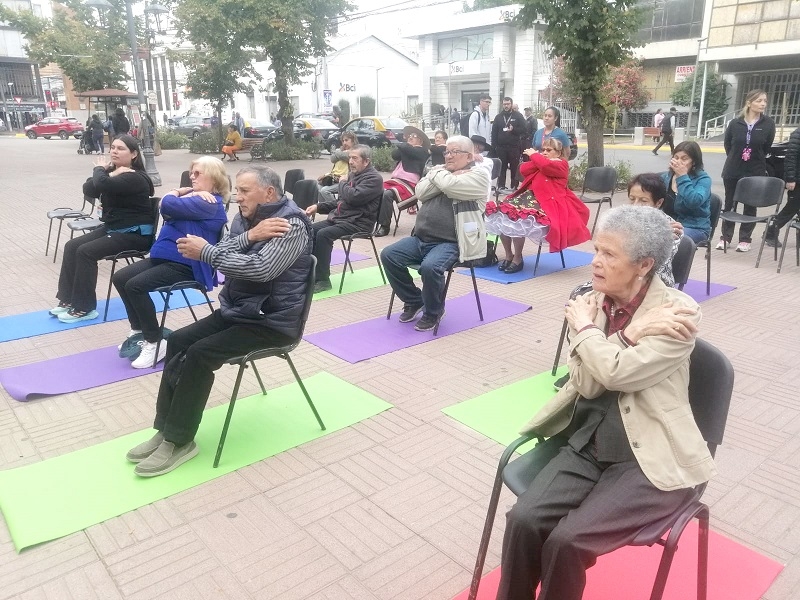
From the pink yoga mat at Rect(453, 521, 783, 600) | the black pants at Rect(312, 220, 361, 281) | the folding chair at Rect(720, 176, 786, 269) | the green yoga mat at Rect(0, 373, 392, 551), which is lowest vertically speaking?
the green yoga mat at Rect(0, 373, 392, 551)

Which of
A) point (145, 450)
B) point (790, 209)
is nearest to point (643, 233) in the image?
point (145, 450)

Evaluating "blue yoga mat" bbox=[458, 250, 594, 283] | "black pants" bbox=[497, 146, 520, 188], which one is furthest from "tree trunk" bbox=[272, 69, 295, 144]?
"blue yoga mat" bbox=[458, 250, 594, 283]

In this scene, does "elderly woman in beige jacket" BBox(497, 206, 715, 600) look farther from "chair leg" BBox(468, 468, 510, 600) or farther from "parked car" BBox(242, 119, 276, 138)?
"parked car" BBox(242, 119, 276, 138)

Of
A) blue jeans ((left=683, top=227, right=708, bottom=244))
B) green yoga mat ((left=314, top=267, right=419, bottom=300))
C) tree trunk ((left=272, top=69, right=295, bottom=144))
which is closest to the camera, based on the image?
blue jeans ((left=683, top=227, right=708, bottom=244))

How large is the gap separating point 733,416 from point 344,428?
2.26m

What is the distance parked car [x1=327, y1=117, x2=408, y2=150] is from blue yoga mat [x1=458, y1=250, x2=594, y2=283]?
1432 cm

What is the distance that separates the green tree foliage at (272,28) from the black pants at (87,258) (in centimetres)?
1389

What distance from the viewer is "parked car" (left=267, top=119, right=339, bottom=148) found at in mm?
23233

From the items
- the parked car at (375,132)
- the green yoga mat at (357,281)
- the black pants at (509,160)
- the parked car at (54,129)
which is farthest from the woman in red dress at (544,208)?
the parked car at (54,129)

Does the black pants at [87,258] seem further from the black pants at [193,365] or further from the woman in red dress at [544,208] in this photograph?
the woman in red dress at [544,208]

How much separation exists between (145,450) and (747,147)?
281 inches

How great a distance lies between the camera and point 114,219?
16.8 feet

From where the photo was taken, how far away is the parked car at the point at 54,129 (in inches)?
1499

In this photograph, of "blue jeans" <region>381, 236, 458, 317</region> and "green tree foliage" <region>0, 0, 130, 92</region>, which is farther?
"green tree foliage" <region>0, 0, 130, 92</region>
